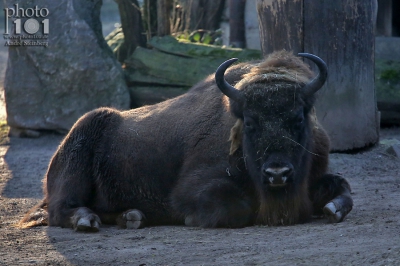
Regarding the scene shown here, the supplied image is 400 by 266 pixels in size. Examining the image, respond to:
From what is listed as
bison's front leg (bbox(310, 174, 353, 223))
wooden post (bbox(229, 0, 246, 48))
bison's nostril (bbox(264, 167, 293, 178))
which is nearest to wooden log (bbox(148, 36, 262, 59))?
wooden post (bbox(229, 0, 246, 48))

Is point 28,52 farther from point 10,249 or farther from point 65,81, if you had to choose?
point 10,249

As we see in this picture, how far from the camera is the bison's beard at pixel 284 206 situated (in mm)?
5805

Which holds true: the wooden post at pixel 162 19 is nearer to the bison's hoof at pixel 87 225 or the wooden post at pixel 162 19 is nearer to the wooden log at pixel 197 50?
the wooden log at pixel 197 50

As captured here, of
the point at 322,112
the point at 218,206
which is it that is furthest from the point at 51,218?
the point at 322,112

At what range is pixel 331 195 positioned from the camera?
6246mm

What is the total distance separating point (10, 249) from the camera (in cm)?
538

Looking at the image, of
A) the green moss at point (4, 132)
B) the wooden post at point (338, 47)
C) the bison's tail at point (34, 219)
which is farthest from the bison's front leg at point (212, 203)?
the green moss at point (4, 132)

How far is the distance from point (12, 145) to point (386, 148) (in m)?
5.90

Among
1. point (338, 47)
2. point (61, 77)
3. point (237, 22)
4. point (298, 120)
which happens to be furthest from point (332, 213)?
point (237, 22)

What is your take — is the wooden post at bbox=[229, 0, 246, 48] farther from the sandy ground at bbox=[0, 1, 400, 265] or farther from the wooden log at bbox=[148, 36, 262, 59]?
the sandy ground at bbox=[0, 1, 400, 265]

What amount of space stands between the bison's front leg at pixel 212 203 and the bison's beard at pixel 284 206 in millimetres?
147

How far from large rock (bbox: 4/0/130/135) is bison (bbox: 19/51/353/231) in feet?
14.3

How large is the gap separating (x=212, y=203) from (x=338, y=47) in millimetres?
3422

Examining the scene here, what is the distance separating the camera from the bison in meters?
5.74
